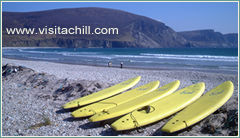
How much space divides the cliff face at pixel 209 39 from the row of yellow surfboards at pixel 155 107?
93.5m

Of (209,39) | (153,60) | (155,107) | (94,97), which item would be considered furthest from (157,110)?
(209,39)

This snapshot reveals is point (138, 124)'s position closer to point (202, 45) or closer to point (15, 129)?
point (15, 129)

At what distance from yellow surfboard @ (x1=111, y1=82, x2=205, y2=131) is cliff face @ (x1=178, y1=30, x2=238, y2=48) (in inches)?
3692

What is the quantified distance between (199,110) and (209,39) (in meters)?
110

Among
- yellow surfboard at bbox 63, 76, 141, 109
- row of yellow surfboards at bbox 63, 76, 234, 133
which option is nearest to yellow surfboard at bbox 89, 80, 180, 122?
row of yellow surfboards at bbox 63, 76, 234, 133

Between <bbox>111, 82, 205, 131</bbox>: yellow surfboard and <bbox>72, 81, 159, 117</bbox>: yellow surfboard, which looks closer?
<bbox>111, 82, 205, 131</bbox>: yellow surfboard

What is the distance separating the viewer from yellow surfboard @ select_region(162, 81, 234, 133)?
3628 millimetres

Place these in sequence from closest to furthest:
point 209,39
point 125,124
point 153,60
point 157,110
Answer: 1. point 125,124
2. point 157,110
3. point 153,60
4. point 209,39

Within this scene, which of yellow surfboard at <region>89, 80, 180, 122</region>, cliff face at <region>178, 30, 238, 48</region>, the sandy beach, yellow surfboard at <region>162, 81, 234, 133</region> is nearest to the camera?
yellow surfboard at <region>162, 81, 234, 133</region>

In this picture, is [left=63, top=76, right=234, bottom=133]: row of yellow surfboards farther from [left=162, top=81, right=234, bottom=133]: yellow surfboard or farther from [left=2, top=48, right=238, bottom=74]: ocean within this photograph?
[left=2, top=48, right=238, bottom=74]: ocean

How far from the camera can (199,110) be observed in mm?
4098

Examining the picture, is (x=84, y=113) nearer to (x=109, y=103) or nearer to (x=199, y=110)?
(x=109, y=103)

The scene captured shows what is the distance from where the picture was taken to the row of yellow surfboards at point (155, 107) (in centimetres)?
384

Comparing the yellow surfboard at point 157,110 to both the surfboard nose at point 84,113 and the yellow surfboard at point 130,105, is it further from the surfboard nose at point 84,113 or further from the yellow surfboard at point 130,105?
the surfboard nose at point 84,113
